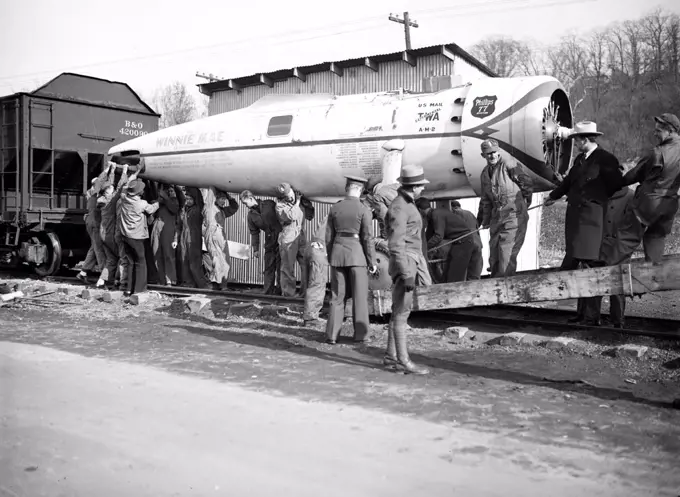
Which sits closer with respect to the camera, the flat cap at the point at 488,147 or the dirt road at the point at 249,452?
the dirt road at the point at 249,452

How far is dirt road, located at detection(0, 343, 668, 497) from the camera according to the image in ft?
12.2

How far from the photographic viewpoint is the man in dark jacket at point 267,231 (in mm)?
11289

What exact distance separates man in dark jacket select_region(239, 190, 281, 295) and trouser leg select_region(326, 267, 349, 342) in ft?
10.6

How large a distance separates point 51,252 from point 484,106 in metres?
9.83

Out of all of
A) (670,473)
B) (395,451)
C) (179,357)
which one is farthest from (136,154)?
(670,473)

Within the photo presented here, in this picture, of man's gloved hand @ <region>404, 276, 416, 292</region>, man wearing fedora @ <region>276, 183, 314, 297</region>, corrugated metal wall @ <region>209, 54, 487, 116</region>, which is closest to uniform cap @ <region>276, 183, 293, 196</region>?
man wearing fedora @ <region>276, 183, 314, 297</region>

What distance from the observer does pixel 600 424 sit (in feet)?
15.9

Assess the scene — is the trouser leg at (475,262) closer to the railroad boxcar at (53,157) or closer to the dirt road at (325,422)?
the dirt road at (325,422)

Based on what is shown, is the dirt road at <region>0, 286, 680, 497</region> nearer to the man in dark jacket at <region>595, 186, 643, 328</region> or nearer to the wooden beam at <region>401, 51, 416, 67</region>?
the man in dark jacket at <region>595, 186, 643, 328</region>

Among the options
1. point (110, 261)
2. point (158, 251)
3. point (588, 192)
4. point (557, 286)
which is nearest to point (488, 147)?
point (588, 192)

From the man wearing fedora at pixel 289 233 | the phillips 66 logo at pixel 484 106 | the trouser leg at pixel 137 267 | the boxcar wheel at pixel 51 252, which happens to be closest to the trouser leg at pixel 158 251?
the trouser leg at pixel 137 267

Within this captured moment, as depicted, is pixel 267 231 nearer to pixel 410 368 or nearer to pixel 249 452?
pixel 410 368

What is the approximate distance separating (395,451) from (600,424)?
1612 mm

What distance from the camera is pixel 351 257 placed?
7.81m
